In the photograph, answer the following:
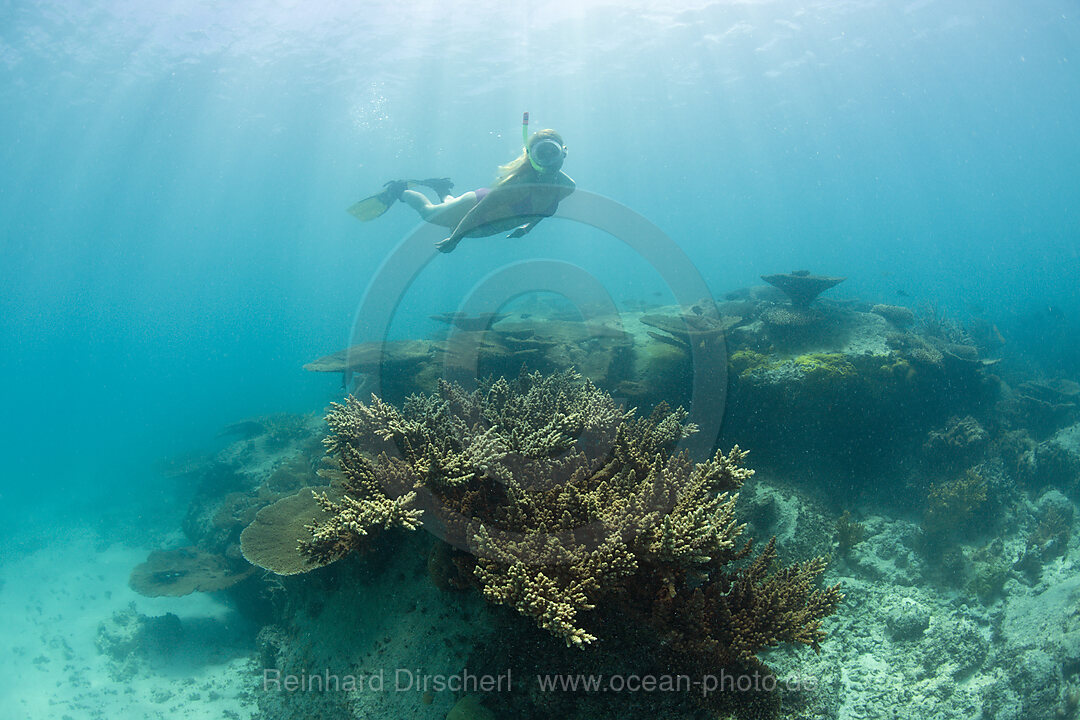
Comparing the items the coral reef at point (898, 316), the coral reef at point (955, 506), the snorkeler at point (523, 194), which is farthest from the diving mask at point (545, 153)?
the coral reef at point (898, 316)

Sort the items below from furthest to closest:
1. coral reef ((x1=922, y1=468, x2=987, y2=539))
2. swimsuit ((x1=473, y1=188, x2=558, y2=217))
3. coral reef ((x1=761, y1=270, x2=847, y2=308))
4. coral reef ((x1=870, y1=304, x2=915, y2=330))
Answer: coral reef ((x1=870, y1=304, x2=915, y2=330))
coral reef ((x1=761, y1=270, x2=847, y2=308))
swimsuit ((x1=473, y1=188, x2=558, y2=217))
coral reef ((x1=922, y1=468, x2=987, y2=539))

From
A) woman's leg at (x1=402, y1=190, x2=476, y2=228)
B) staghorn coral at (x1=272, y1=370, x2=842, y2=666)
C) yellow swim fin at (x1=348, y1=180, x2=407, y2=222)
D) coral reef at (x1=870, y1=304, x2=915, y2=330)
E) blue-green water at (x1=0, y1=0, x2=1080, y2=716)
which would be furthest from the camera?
blue-green water at (x1=0, y1=0, x2=1080, y2=716)

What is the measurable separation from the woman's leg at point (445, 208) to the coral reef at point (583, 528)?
4991 millimetres

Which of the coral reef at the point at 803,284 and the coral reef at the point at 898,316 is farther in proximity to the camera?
the coral reef at the point at 898,316

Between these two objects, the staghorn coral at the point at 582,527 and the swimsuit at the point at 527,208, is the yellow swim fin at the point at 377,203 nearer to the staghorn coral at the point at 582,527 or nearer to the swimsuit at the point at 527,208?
the swimsuit at the point at 527,208

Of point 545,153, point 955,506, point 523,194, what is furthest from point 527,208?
point 955,506

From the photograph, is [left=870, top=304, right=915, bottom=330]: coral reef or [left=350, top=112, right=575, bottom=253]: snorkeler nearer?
[left=350, top=112, right=575, bottom=253]: snorkeler

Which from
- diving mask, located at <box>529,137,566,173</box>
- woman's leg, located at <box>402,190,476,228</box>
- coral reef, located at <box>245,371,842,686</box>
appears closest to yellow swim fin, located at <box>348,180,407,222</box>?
woman's leg, located at <box>402,190,476,228</box>

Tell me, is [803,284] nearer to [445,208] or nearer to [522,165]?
[522,165]

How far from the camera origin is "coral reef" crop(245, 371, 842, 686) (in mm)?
2760

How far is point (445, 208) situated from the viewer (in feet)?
27.9

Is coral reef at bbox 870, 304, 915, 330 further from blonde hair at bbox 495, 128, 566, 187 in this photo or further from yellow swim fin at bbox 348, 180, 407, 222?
yellow swim fin at bbox 348, 180, 407, 222

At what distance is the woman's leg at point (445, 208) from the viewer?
801 cm

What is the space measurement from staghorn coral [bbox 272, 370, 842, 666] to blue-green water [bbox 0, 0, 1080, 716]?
18.6 meters
